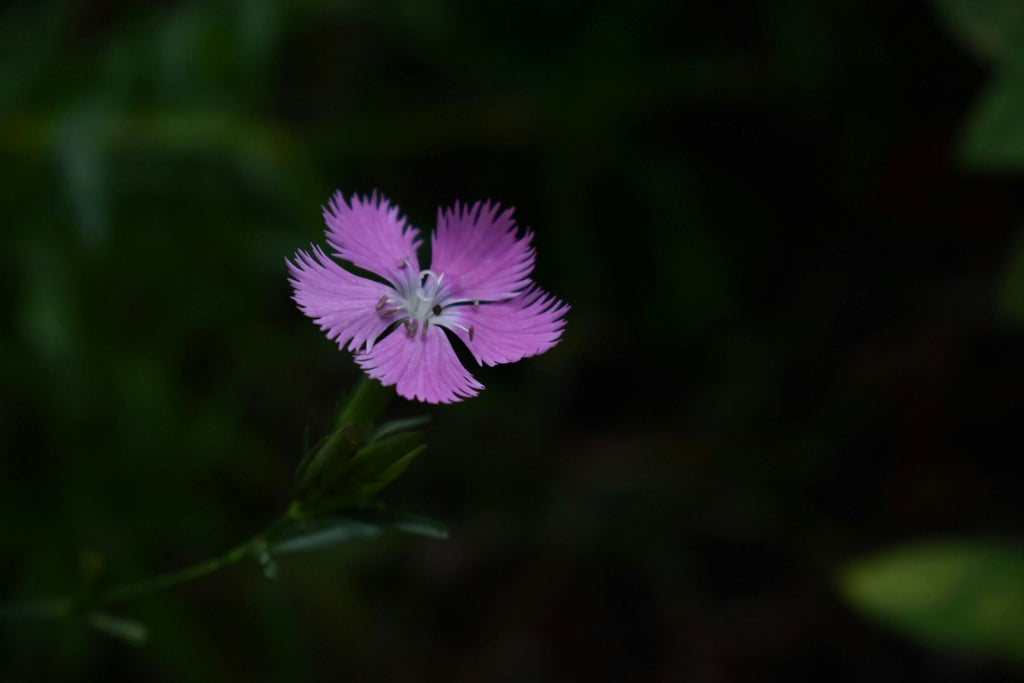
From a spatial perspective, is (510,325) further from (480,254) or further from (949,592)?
(949,592)

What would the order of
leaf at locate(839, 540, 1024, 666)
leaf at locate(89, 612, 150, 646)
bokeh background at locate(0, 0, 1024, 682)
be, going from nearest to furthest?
leaf at locate(89, 612, 150, 646), leaf at locate(839, 540, 1024, 666), bokeh background at locate(0, 0, 1024, 682)

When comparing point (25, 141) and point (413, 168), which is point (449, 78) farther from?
point (25, 141)

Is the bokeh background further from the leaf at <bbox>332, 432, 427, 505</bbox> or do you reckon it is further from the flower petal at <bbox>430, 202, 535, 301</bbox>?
the leaf at <bbox>332, 432, 427, 505</bbox>

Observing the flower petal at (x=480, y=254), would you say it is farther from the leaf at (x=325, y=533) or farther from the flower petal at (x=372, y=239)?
the leaf at (x=325, y=533)

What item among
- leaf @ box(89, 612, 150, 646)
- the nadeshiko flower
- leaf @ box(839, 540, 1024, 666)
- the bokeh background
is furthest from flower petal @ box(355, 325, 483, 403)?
leaf @ box(839, 540, 1024, 666)

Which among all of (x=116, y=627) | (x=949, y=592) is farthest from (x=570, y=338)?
(x=116, y=627)

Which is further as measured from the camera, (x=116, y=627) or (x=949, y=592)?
(x=949, y=592)
